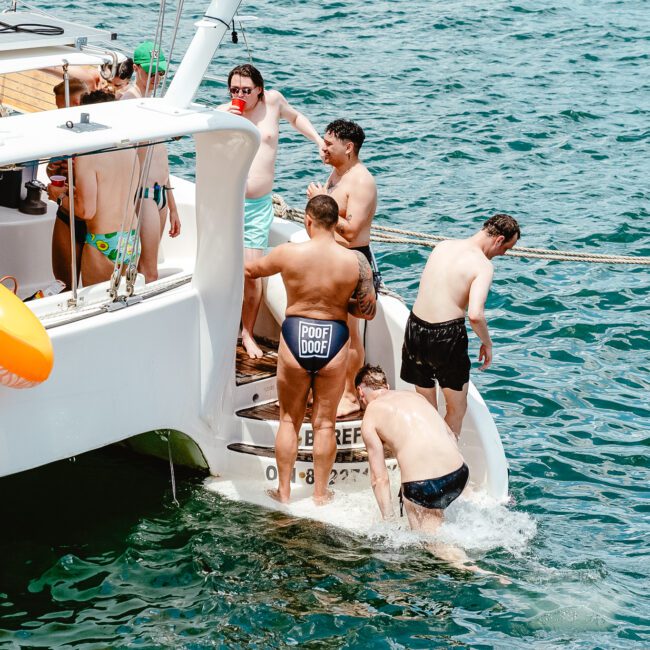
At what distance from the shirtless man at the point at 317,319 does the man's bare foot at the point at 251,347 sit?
871 millimetres

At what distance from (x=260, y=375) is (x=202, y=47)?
205 cm

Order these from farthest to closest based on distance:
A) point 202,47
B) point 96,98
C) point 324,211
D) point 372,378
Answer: point 96,98 → point 372,378 → point 324,211 → point 202,47

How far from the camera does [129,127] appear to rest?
5.32 meters

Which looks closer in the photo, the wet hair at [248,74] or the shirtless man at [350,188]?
the shirtless man at [350,188]

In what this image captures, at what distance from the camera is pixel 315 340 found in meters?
6.05

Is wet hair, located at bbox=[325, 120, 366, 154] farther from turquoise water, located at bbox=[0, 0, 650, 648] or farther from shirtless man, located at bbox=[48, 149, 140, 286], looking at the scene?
turquoise water, located at bbox=[0, 0, 650, 648]

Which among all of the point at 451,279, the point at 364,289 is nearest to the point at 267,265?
the point at 364,289

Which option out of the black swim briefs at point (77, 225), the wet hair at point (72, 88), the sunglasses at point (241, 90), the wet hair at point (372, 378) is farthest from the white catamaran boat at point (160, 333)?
the sunglasses at point (241, 90)

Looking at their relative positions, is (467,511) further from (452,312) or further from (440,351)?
(452,312)

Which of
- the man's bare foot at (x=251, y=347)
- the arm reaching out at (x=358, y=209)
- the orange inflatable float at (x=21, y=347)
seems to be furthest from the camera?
the man's bare foot at (x=251, y=347)

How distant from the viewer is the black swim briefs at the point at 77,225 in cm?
620

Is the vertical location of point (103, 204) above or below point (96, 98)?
below

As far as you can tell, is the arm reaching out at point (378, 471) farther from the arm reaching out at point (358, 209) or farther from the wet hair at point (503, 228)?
the wet hair at point (503, 228)

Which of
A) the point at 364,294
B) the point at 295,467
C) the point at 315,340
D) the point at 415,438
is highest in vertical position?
the point at 364,294
